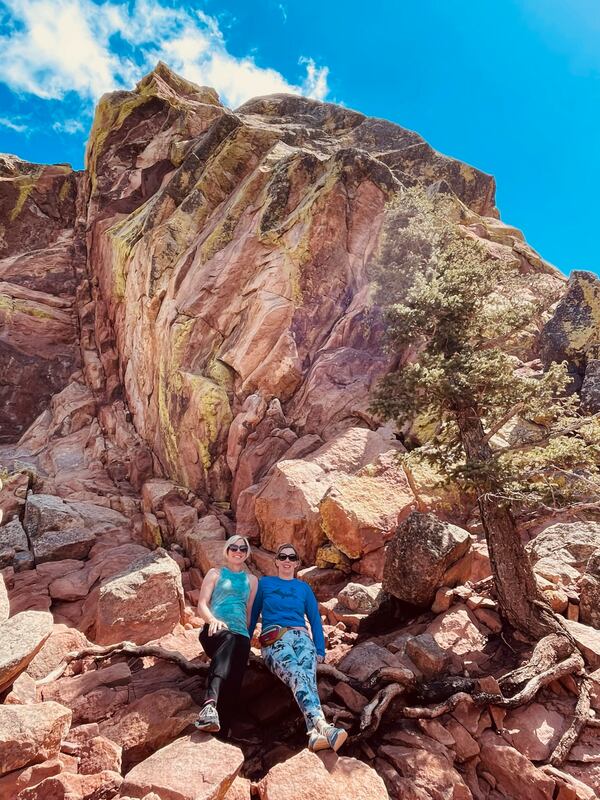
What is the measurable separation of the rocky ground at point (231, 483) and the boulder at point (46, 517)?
0.53ft

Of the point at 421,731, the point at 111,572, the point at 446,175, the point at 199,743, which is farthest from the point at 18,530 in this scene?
the point at 446,175

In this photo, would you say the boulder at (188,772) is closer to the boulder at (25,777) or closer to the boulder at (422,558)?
the boulder at (25,777)

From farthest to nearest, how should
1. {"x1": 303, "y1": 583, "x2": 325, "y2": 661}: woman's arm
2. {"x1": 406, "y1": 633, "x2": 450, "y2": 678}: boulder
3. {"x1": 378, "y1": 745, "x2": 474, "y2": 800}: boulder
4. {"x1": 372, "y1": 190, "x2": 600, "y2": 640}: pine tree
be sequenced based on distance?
{"x1": 372, "y1": 190, "x2": 600, "y2": 640}: pine tree
{"x1": 406, "y1": 633, "x2": 450, "y2": 678}: boulder
{"x1": 303, "y1": 583, "x2": 325, "y2": 661}: woman's arm
{"x1": 378, "y1": 745, "x2": 474, "y2": 800}: boulder

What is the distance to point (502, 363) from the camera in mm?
11188

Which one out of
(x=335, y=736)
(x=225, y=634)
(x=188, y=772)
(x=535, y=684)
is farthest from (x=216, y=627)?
(x=535, y=684)

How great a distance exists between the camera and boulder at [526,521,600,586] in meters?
10.9

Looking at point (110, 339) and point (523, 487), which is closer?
point (523, 487)

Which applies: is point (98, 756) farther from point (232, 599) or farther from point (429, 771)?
point (429, 771)

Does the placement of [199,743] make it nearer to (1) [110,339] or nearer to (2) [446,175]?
(1) [110,339]

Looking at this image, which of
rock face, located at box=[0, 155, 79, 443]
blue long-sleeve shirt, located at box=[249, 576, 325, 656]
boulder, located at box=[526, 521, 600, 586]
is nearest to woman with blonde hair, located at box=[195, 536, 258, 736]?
blue long-sleeve shirt, located at box=[249, 576, 325, 656]

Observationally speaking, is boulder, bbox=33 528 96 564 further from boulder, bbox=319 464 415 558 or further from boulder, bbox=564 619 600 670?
boulder, bbox=564 619 600 670

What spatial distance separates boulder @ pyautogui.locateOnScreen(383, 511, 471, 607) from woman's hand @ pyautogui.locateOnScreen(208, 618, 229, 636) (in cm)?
585

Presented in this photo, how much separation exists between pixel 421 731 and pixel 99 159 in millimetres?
51263

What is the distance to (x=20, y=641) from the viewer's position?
6.27 meters
